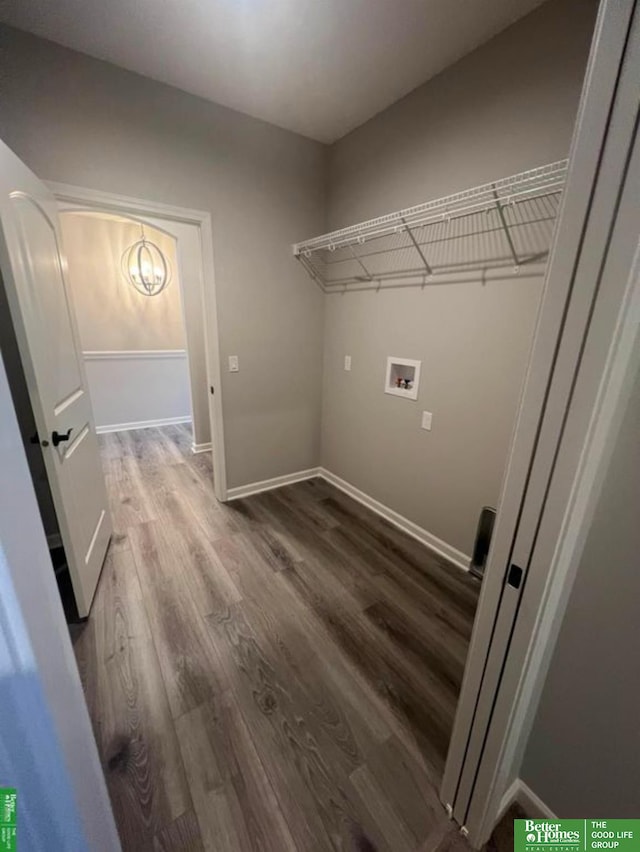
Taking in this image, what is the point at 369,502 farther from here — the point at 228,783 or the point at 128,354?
the point at 128,354

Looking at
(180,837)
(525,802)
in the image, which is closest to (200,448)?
(180,837)

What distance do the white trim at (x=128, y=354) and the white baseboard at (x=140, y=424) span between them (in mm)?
870

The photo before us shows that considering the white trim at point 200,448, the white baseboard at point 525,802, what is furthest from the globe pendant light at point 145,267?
the white baseboard at point 525,802

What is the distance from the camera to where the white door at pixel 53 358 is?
1293 mm

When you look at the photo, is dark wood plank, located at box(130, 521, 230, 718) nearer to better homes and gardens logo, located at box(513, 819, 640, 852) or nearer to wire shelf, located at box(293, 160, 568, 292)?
better homes and gardens logo, located at box(513, 819, 640, 852)

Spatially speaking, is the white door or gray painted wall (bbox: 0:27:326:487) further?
gray painted wall (bbox: 0:27:326:487)

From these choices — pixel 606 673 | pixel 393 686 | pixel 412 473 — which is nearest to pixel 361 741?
pixel 393 686

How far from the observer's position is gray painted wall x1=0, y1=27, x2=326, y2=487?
5.62ft

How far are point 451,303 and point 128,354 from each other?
4.12 m

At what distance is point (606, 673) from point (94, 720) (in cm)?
167

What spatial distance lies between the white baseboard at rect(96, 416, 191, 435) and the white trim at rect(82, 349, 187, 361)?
0.87m

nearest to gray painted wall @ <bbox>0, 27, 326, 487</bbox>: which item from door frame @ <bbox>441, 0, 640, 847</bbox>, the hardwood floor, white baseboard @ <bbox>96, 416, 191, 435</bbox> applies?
the hardwood floor

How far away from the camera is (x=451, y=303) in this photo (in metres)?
1.94

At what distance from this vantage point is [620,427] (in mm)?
691
